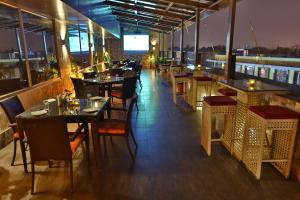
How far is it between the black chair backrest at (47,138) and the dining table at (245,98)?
202 centimetres

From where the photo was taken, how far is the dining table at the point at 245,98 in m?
2.47

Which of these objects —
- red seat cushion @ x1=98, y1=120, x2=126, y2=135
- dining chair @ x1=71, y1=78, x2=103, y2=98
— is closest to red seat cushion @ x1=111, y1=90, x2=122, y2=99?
dining chair @ x1=71, y1=78, x2=103, y2=98

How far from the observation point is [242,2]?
15.3 ft

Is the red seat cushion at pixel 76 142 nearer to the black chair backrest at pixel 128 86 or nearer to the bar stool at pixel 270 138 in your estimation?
the bar stool at pixel 270 138

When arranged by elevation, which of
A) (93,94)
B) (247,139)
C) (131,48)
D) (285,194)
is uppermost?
(131,48)

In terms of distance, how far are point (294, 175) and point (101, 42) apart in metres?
Result: 13.0

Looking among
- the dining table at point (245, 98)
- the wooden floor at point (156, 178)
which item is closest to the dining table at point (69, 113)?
the wooden floor at point (156, 178)

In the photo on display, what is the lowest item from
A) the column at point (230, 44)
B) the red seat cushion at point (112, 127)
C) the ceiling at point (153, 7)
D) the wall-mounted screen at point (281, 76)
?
the red seat cushion at point (112, 127)

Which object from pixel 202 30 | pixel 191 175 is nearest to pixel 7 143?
pixel 191 175

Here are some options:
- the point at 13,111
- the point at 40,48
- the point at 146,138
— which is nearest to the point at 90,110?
the point at 13,111

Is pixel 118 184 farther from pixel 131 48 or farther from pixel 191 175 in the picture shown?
pixel 131 48

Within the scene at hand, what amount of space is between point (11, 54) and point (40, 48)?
1.44 meters

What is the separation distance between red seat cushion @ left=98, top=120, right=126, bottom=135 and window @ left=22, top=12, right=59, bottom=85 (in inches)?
108

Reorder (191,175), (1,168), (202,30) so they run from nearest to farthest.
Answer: (191,175) → (1,168) → (202,30)
